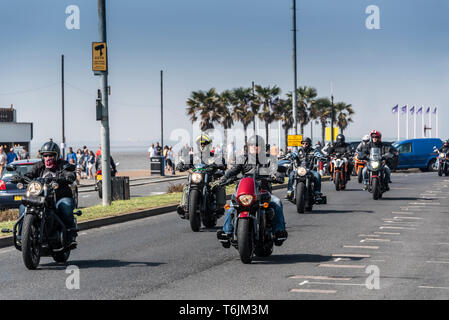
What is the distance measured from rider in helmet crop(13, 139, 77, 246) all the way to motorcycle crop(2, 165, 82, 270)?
9cm

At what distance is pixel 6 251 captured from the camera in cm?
1139

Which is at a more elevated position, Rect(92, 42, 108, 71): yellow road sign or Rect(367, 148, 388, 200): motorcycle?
Rect(92, 42, 108, 71): yellow road sign

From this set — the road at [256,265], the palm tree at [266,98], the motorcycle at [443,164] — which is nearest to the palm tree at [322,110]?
the palm tree at [266,98]

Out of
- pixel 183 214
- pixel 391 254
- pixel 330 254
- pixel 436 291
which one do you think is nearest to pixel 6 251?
pixel 183 214

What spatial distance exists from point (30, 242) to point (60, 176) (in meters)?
1.08

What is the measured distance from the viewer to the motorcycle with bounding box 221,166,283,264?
9180 millimetres

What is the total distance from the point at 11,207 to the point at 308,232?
890 cm

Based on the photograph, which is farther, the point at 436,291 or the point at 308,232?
the point at 308,232

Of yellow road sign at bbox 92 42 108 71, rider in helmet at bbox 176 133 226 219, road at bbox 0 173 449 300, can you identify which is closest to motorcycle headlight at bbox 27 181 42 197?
road at bbox 0 173 449 300

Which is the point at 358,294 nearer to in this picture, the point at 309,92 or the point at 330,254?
the point at 330,254

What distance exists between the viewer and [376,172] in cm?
1948

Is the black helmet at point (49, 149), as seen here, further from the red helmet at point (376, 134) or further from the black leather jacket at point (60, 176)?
the red helmet at point (376, 134)

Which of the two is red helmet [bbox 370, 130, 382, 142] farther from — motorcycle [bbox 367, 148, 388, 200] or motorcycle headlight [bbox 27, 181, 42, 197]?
motorcycle headlight [bbox 27, 181, 42, 197]

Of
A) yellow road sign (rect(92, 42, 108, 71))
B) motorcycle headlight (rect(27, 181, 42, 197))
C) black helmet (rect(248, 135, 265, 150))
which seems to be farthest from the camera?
yellow road sign (rect(92, 42, 108, 71))
